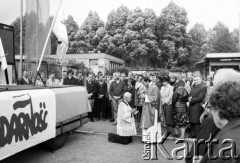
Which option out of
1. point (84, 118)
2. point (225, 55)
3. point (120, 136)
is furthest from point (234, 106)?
point (225, 55)

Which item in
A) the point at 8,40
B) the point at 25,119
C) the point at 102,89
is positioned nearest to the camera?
the point at 25,119

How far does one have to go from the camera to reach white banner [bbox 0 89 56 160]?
13.2 ft

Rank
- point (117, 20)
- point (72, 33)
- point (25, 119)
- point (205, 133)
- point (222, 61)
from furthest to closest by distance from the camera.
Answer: point (72, 33), point (117, 20), point (222, 61), point (25, 119), point (205, 133)

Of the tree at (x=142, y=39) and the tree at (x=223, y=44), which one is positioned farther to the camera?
the tree at (x=223, y=44)

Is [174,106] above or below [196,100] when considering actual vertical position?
below

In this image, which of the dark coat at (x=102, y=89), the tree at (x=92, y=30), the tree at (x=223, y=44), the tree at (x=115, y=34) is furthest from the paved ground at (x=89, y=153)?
the tree at (x=223, y=44)

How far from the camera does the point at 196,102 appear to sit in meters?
7.27

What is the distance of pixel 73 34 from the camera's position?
4369cm

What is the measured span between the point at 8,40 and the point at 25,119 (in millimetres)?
3450

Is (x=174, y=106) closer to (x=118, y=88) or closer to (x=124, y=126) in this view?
(x=124, y=126)

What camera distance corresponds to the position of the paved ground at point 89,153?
5469 mm

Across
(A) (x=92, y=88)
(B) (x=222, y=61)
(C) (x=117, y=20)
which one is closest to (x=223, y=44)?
(C) (x=117, y=20)

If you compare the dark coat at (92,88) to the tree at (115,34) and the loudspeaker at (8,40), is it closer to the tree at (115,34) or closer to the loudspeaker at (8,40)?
the loudspeaker at (8,40)

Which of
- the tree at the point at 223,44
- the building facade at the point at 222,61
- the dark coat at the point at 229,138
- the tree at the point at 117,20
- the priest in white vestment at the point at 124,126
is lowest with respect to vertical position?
the priest in white vestment at the point at 124,126
